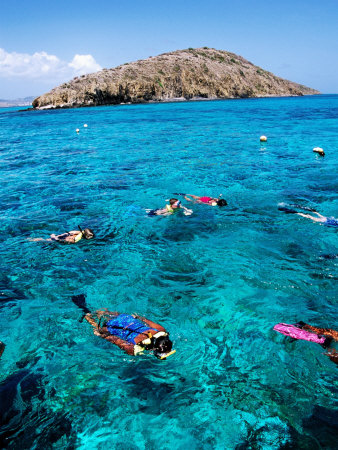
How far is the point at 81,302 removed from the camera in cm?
741

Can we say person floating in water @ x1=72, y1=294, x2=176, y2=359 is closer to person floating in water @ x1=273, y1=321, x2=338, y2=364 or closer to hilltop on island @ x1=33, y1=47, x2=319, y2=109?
person floating in water @ x1=273, y1=321, x2=338, y2=364

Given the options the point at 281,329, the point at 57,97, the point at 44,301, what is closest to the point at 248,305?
the point at 281,329

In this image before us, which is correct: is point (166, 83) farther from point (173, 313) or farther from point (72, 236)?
point (173, 313)

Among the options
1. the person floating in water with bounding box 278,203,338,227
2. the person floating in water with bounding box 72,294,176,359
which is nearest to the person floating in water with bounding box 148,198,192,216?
the person floating in water with bounding box 278,203,338,227

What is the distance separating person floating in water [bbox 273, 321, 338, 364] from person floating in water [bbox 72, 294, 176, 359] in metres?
2.47

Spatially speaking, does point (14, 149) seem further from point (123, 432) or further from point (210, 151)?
point (123, 432)

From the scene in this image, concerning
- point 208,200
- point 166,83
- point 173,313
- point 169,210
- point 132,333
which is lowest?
point 173,313

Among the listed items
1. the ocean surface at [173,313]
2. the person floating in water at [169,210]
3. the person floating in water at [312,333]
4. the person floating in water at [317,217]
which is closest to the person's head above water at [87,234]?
the ocean surface at [173,313]

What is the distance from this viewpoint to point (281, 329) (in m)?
6.33

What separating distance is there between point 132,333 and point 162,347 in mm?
672

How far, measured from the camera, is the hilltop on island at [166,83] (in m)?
86.1

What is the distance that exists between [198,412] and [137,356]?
1.53 metres

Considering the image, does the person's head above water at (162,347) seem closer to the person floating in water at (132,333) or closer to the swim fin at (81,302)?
the person floating in water at (132,333)

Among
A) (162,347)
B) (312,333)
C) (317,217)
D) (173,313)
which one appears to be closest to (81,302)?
(173,313)
